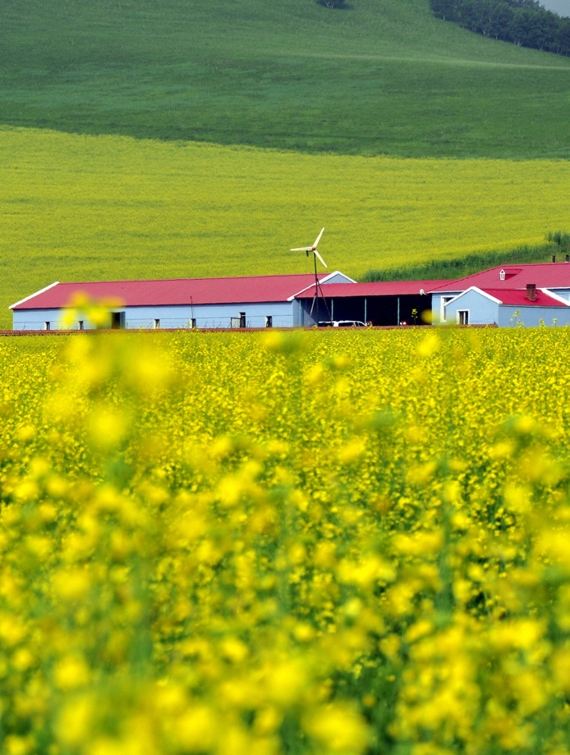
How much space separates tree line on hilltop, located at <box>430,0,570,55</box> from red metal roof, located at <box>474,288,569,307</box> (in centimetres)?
11902

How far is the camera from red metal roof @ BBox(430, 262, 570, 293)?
59.1 meters

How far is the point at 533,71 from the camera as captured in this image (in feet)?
420

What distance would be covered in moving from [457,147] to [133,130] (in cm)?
2987

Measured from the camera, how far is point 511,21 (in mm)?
169500

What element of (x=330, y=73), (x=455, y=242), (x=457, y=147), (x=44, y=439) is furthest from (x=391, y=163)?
(x=44, y=439)

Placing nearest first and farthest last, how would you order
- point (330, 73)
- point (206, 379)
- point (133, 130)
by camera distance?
point (206, 379) → point (133, 130) → point (330, 73)

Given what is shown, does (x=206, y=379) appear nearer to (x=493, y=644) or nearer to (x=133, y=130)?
(x=493, y=644)

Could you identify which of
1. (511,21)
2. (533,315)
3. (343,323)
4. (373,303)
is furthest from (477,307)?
(511,21)

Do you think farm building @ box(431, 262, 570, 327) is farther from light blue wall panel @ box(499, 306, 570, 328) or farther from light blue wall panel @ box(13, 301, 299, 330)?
light blue wall panel @ box(13, 301, 299, 330)

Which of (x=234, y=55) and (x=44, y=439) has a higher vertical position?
(x=234, y=55)

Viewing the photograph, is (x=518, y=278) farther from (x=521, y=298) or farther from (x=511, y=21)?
(x=511, y=21)

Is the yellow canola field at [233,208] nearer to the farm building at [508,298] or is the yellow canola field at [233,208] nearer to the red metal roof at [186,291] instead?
the red metal roof at [186,291]

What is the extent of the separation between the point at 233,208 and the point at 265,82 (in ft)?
130

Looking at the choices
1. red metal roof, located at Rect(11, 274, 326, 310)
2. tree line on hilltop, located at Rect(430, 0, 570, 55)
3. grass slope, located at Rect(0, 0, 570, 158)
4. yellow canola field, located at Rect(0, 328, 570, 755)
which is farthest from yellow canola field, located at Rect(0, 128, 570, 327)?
tree line on hilltop, located at Rect(430, 0, 570, 55)
